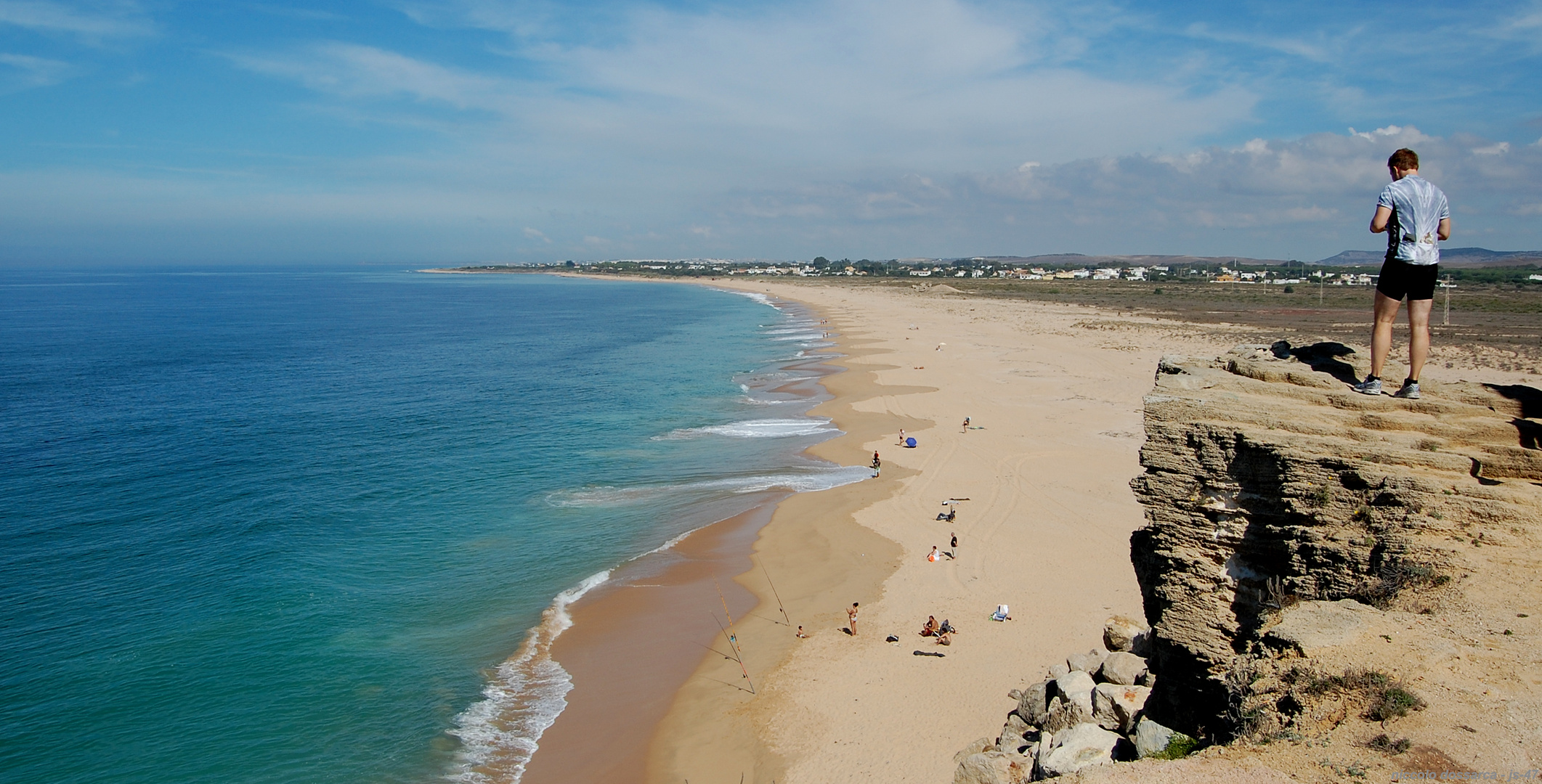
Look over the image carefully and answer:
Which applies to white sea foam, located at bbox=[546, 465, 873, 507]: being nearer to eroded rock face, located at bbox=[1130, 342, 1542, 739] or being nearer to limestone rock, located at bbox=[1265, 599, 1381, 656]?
eroded rock face, located at bbox=[1130, 342, 1542, 739]

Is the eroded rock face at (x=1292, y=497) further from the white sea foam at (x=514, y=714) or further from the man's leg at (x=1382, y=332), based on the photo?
the white sea foam at (x=514, y=714)

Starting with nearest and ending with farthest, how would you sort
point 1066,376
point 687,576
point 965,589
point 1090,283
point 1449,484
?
point 1449,484 < point 965,589 < point 687,576 < point 1066,376 < point 1090,283

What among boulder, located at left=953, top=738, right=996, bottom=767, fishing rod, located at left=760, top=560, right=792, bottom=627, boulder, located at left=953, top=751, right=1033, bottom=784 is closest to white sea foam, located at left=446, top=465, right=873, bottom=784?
fishing rod, located at left=760, top=560, right=792, bottom=627

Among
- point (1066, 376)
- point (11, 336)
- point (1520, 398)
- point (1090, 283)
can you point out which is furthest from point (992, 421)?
point (1090, 283)

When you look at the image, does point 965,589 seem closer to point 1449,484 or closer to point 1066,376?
point 1449,484

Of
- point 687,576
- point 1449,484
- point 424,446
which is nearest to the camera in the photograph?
point 1449,484

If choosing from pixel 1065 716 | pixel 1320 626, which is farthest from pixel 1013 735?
pixel 1320 626

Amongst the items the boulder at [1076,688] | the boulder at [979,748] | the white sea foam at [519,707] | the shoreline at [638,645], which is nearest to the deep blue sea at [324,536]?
the white sea foam at [519,707]
